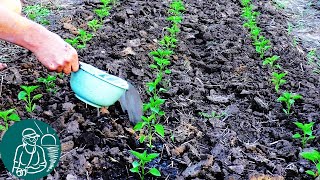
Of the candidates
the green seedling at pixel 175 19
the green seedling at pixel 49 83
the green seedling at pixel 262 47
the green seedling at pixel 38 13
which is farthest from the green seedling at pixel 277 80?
the green seedling at pixel 38 13

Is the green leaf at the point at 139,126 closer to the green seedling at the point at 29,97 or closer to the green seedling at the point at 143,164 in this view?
the green seedling at the point at 143,164

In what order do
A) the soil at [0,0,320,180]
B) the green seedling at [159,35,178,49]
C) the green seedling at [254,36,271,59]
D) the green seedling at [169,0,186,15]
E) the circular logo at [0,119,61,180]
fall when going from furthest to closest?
the green seedling at [169,0,186,15] → the green seedling at [254,36,271,59] → the green seedling at [159,35,178,49] → the soil at [0,0,320,180] → the circular logo at [0,119,61,180]

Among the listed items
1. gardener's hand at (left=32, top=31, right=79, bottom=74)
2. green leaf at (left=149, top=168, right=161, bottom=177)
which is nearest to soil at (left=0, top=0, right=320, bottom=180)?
green leaf at (left=149, top=168, right=161, bottom=177)

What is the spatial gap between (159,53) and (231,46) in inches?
31.1

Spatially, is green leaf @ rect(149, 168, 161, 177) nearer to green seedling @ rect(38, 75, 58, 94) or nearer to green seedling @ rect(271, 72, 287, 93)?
green seedling @ rect(38, 75, 58, 94)

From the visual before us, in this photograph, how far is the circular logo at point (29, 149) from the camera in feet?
4.92

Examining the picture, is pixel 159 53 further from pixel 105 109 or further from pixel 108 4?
pixel 108 4

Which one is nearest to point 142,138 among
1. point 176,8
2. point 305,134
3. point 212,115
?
point 212,115

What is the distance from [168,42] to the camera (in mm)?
3543

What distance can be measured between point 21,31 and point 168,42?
1.54 meters

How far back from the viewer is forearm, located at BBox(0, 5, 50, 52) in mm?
2131

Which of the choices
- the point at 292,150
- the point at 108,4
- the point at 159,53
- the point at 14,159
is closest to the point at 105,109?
the point at 159,53

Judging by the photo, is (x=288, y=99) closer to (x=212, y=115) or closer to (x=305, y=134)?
(x=305, y=134)

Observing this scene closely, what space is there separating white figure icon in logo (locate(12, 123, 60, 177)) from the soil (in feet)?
1.79
